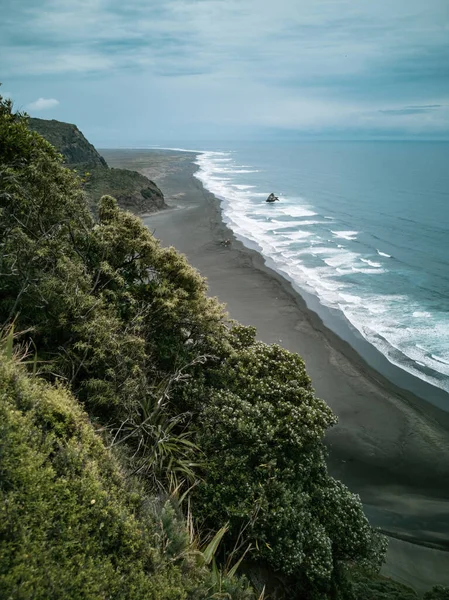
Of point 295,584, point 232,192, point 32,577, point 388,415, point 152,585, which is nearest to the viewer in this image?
point 32,577

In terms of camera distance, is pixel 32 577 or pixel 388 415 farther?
pixel 388 415

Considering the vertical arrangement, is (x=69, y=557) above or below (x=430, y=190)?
below

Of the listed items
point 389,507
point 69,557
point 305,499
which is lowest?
point 389,507

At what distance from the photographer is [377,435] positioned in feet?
43.7

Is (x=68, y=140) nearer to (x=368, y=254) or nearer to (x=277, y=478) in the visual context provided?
(x=368, y=254)

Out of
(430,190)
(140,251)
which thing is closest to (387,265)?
(140,251)

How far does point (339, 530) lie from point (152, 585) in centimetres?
471

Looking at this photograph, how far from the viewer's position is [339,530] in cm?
796

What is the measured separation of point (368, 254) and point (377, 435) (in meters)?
23.5

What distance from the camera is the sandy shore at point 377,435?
33.2 feet

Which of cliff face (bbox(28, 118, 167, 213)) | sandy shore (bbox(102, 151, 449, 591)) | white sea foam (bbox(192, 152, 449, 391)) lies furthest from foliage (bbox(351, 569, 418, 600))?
cliff face (bbox(28, 118, 167, 213))

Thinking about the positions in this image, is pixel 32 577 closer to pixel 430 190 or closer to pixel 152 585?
pixel 152 585

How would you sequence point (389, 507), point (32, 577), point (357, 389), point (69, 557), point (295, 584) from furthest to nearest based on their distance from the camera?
point (357, 389), point (389, 507), point (295, 584), point (69, 557), point (32, 577)

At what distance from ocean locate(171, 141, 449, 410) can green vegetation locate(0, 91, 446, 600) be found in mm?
9592
